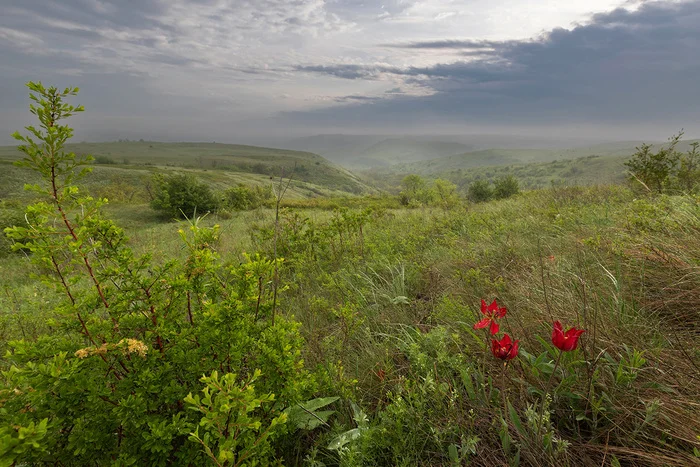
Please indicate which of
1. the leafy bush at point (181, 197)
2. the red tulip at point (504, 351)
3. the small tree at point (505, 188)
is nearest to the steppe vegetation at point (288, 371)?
the red tulip at point (504, 351)

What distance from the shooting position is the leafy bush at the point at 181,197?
2077cm

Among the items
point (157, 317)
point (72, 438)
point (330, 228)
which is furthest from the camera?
point (330, 228)

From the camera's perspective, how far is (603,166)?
17125 cm

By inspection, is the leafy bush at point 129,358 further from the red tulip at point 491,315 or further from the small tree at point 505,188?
the small tree at point 505,188

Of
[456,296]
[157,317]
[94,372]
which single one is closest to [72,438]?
[94,372]

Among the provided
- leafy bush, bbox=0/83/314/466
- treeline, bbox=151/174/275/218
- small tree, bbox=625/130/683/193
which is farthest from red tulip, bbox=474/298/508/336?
treeline, bbox=151/174/275/218

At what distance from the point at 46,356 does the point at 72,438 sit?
0.40 metres

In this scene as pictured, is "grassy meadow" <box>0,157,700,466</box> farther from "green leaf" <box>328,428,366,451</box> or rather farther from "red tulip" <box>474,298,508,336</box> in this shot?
"red tulip" <box>474,298,508,336</box>

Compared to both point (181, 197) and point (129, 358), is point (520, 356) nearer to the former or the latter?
point (129, 358)

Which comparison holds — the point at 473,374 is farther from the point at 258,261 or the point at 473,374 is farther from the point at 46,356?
the point at 46,356

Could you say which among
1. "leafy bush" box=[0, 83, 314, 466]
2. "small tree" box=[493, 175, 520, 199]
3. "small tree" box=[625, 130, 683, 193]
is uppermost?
"small tree" box=[625, 130, 683, 193]

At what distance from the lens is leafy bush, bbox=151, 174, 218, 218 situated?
818 inches

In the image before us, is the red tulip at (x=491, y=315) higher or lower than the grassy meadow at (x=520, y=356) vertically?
higher

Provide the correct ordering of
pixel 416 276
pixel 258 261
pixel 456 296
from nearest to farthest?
pixel 258 261 → pixel 456 296 → pixel 416 276
